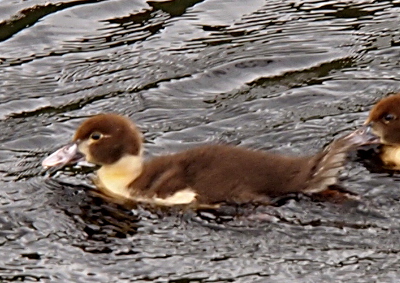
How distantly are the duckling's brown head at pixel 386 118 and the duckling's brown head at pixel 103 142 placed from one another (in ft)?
5.06

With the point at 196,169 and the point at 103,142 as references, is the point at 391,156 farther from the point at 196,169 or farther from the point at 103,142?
the point at 103,142

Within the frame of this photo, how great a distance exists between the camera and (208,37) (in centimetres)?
1045

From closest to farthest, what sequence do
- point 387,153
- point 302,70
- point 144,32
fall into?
point 387,153 → point 302,70 → point 144,32

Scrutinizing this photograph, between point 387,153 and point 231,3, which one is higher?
point 231,3

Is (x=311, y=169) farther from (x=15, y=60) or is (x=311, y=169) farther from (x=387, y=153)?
(x=15, y=60)

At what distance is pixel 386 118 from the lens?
839 centimetres

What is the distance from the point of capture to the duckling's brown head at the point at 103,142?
26.6ft

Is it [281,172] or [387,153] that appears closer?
[281,172]

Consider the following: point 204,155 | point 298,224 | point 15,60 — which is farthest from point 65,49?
point 298,224

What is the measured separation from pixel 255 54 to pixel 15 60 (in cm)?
190

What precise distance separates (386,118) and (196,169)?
1.42m

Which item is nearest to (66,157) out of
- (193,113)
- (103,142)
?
(103,142)

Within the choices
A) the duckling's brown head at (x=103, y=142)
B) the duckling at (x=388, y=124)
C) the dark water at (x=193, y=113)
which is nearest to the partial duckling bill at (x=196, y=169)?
the duckling's brown head at (x=103, y=142)

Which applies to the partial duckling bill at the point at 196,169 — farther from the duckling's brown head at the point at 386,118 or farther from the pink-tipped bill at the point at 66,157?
the duckling's brown head at the point at 386,118
